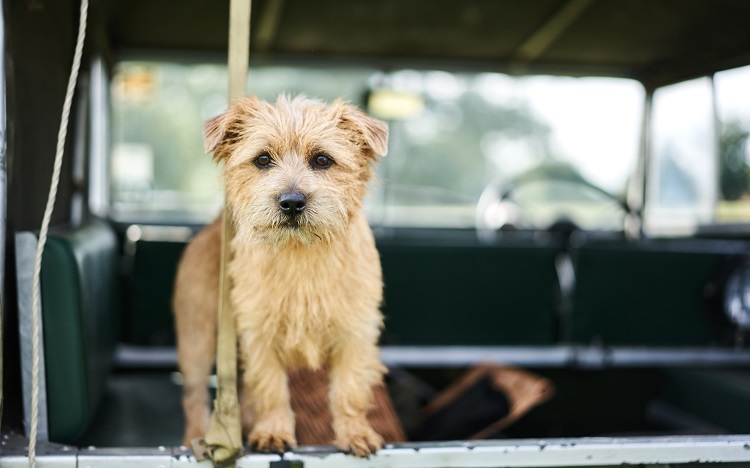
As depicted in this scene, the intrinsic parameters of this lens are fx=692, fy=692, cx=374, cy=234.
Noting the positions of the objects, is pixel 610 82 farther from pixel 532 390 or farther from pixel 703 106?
pixel 532 390

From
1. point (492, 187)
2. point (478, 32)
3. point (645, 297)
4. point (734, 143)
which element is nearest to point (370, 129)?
point (478, 32)

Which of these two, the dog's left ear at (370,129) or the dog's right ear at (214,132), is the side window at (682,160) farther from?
the dog's right ear at (214,132)

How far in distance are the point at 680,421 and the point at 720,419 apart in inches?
11.6

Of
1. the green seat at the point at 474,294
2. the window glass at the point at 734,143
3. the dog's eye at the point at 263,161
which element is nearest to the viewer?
the dog's eye at the point at 263,161

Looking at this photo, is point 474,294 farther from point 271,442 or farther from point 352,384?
point 271,442

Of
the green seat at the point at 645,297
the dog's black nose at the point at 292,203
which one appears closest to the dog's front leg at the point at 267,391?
the dog's black nose at the point at 292,203

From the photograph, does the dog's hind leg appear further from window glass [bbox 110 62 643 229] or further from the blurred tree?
the blurred tree

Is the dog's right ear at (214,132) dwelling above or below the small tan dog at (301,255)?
above

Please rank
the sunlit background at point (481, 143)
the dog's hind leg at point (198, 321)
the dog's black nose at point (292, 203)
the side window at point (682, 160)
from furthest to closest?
the side window at point (682, 160), the sunlit background at point (481, 143), the dog's hind leg at point (198, 321), the dog's black nose at point (292, 203)

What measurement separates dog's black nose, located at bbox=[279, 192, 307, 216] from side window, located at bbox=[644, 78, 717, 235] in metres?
3.46

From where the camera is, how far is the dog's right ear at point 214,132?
1.92 m

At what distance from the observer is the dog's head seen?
5.97 feet

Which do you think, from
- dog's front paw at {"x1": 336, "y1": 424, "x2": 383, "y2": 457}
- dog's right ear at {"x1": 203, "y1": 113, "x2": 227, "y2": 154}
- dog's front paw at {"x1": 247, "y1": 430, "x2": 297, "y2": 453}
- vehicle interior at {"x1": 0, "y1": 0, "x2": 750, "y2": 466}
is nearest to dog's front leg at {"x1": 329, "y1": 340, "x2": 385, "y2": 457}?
dog's front paw at {"x1": 336, "y1": 424, "x2": 383, "y2": 457}

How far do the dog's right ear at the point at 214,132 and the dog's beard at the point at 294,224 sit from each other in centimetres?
21
